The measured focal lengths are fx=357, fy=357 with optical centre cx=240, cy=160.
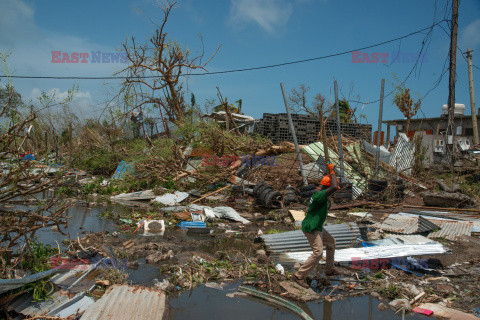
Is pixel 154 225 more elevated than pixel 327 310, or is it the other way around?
pixel 154 225

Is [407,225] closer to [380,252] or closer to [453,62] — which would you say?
[380,252]

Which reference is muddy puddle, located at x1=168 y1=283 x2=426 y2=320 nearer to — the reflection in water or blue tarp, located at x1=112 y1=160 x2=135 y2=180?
the reflection in water

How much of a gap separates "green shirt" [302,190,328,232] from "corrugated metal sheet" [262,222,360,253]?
4.70 feet

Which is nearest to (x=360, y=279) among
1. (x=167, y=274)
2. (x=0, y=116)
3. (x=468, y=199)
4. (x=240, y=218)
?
(x=167, y=274)

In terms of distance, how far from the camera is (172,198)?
34.4 ft

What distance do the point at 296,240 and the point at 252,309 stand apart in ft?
7.37

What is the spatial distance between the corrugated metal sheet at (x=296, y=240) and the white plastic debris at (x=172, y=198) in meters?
4.74

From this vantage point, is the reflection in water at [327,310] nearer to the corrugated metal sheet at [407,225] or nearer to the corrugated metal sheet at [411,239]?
the corrugated metal sheet at [411,239]

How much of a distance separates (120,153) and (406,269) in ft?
45.1

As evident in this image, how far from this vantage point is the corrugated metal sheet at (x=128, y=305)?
135 inches

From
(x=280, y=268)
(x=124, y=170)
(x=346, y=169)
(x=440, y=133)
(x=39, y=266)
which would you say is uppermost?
(x=440, y=133)

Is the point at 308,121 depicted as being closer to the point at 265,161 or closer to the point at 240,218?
the point at 265,161

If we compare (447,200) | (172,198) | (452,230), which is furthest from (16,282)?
(447,200)

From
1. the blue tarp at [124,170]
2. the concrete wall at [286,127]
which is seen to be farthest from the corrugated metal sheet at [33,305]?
the concrete wall at [286,127]
